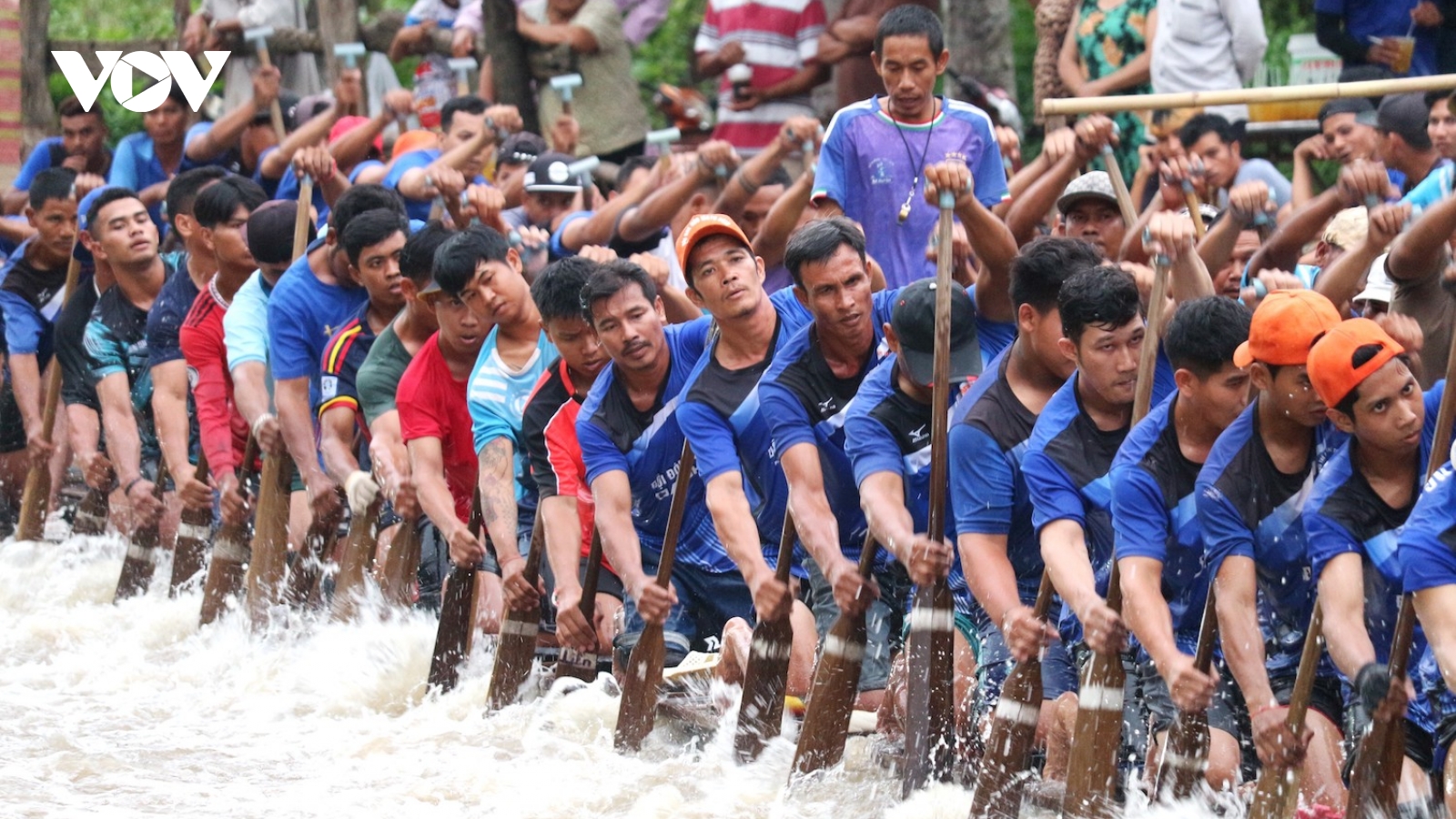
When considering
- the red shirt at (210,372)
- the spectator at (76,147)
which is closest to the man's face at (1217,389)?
the red shirt at (210,372)

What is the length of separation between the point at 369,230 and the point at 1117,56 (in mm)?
3106

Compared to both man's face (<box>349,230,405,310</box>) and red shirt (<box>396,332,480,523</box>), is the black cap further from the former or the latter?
man's face (<box>349,230,405,310</box>)

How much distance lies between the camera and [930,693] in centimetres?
528

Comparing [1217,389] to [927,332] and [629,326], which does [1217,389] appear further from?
[629,326]

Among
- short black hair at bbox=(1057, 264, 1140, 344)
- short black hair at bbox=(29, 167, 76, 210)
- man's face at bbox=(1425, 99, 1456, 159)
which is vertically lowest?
short black hair at bbox=(1057, 264, 1140, 344)

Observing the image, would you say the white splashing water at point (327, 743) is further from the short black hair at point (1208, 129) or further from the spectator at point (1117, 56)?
the spectator at point (1117, 56)

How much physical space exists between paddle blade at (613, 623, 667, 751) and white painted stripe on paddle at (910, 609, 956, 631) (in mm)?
1086

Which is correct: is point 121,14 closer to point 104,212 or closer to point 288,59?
point 288,59

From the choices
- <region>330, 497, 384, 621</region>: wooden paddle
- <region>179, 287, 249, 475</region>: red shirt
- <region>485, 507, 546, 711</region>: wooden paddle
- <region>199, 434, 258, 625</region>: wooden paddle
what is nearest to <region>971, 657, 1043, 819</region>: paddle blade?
<region>485, 507, 546, 711</region>: wooden paddle

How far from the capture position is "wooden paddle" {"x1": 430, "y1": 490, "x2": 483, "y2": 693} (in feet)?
23.3

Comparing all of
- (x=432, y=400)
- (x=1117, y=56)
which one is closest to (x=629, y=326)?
(x=432, y=400)

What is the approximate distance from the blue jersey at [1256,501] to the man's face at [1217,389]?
0.11 metres

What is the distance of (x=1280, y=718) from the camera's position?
14.3 ft

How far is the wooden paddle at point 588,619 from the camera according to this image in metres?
6.43
